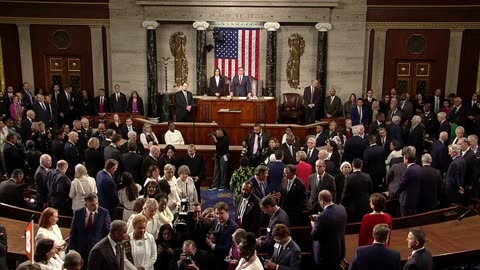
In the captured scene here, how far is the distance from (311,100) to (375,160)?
6.28 meters

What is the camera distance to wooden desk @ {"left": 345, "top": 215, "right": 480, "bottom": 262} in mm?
6461

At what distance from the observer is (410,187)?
8.17 meters

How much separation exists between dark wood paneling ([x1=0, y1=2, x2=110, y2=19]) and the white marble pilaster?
878cm

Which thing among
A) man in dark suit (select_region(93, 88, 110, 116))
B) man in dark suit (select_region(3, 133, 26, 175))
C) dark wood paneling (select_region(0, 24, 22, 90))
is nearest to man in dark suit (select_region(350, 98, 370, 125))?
man in dark suit (select_region(93, 88, 110, 116))

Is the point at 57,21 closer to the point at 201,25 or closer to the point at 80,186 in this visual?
the point at 201,25

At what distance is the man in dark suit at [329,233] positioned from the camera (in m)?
6.21

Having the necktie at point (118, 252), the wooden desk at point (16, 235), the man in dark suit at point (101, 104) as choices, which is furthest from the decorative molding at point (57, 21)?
the necktie at point (118, 252)

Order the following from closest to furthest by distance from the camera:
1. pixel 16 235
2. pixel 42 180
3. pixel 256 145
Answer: pixel 16 235, pixel 42 180, pixel 256 145

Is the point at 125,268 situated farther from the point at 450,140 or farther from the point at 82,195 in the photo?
the point at 450,140

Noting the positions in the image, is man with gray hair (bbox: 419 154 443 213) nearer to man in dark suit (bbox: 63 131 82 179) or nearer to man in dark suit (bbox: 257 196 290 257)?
man in dark suit (bbox: 257 196 290 257)

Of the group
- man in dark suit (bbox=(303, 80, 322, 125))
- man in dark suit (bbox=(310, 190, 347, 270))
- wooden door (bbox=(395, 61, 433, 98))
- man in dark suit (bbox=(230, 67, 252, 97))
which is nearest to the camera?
man in dark suit (bbox=(310, 190, 347, 270))

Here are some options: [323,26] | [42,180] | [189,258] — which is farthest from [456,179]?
[323,26]

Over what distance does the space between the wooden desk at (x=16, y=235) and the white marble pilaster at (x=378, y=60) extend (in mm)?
12490

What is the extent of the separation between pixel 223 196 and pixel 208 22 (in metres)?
7.19
